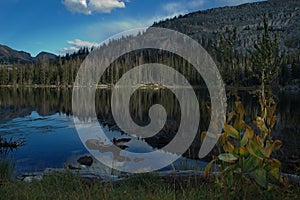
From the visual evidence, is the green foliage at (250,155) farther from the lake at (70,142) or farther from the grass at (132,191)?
the lake at (70,142)

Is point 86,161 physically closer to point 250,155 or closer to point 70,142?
point 70,142

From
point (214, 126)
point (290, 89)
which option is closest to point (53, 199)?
point (214, 126)

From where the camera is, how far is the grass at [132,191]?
4.39 metres

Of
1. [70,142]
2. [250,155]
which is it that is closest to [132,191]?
[250,155]

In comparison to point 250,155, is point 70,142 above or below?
below

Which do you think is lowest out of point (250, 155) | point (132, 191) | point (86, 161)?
point (86, 161)

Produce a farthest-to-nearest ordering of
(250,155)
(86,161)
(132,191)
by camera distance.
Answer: (86,161), (132,191), (250,155)

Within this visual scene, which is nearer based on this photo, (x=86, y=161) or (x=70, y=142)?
(x=86, y=161)

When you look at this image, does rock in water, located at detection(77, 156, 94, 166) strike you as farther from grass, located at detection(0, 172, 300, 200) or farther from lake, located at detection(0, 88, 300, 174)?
grass, located at detection(0, 172, 300, 200)

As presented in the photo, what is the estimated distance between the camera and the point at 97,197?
4.49 m

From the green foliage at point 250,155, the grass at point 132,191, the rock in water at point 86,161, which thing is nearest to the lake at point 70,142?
the rock in water at point 86,161

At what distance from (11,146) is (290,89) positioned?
3561 inches

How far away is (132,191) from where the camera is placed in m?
5.17

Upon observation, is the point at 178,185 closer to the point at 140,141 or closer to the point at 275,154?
the point at 275,154
